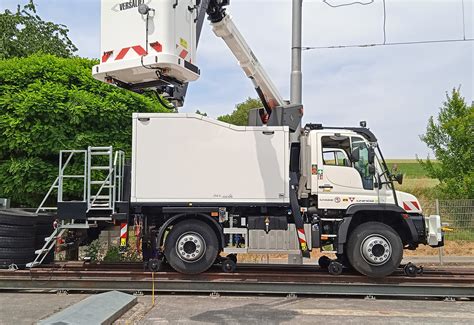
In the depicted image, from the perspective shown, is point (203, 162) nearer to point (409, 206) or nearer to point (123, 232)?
point (123, 232)

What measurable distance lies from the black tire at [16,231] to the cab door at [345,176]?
566 centimetres

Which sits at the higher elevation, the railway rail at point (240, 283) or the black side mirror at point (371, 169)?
the black side mirror at point (371, 169)

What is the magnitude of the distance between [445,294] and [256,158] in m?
4.10

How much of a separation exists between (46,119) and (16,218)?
3124 mm

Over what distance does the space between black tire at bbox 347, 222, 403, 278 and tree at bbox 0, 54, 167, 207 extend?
20.5 feet

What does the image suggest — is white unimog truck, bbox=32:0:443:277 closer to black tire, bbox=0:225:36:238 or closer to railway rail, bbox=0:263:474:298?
railway rail, bbox=0:263:474:298

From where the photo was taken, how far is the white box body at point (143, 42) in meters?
5.80

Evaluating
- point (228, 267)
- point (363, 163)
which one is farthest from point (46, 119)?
point (363, 163)

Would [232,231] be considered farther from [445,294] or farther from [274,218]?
[445,294]

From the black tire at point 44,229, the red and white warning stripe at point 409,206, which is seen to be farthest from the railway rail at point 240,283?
the red and white warning stripe at point 409,206

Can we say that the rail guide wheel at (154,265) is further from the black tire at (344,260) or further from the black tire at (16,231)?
the black tire at (344,260)

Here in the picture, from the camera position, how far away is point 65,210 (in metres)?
8.70

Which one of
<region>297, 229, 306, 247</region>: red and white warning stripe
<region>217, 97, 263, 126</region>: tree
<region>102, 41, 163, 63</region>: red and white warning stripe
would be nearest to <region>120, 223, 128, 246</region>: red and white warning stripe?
<region>297, 229, 306, 247</region>: red and white warning stripe

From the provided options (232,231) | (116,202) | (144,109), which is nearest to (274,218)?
(232,231)
